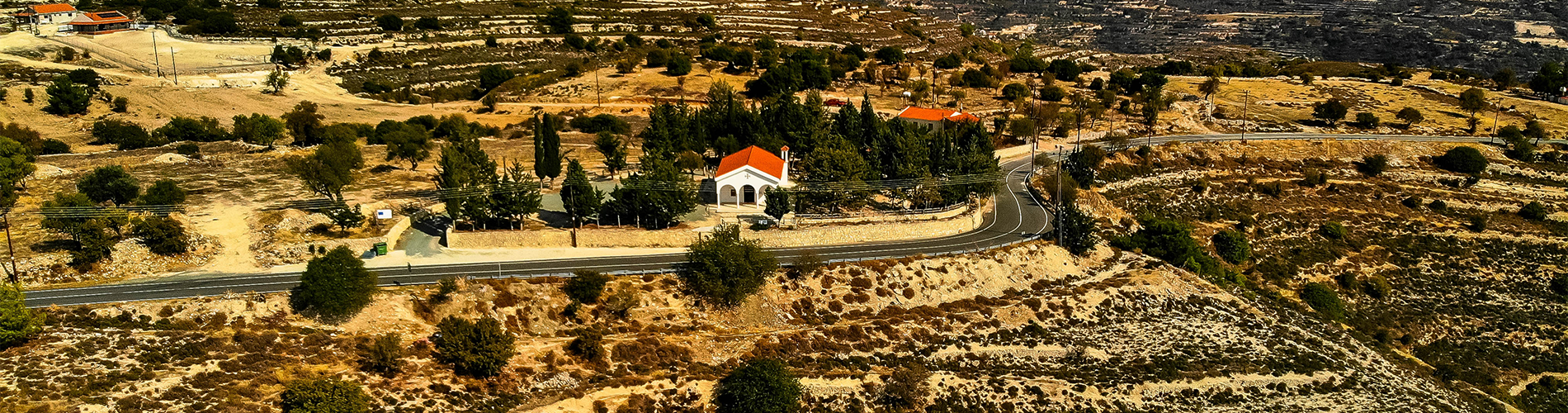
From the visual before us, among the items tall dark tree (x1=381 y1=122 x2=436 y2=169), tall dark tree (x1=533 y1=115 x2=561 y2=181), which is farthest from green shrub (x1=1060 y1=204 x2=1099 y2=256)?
tall dark tree (x1=381 y1=122 x2=436 y2=169)

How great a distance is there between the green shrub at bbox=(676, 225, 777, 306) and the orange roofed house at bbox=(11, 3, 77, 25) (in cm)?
11873

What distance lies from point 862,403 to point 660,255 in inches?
624

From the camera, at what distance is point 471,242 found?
2360 inches

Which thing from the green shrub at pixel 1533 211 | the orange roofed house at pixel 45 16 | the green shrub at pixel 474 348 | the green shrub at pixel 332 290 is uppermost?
the orange roofed house at pixel 45 16

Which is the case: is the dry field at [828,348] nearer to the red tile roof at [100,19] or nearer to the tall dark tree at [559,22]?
the tall dark tree at [559,22]

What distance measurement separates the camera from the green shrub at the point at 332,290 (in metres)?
49.8

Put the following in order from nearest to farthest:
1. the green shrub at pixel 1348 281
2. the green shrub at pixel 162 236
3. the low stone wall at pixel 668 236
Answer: the green shrub at pixel 162 236, the low stone wall at pixel 668 236, the green shrub at pixel 1348 281

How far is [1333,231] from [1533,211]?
2024cm

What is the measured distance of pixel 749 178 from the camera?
220ft

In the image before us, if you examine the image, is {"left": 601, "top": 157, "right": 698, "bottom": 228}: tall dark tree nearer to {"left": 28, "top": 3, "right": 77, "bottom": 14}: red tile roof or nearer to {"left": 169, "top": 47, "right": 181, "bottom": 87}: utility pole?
{"left": 169, "top": 47, "right": 181, "bottom": 87}: utility pole

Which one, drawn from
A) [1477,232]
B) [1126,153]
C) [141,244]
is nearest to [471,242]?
[141,244]

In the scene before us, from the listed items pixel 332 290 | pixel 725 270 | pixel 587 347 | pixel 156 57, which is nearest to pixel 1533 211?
pixel 725 270

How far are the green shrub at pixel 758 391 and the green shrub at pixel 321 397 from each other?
15.6 metres

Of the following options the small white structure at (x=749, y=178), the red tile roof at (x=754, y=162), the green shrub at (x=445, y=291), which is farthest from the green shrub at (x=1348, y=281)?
the green shrub at (x=445, y=291)
